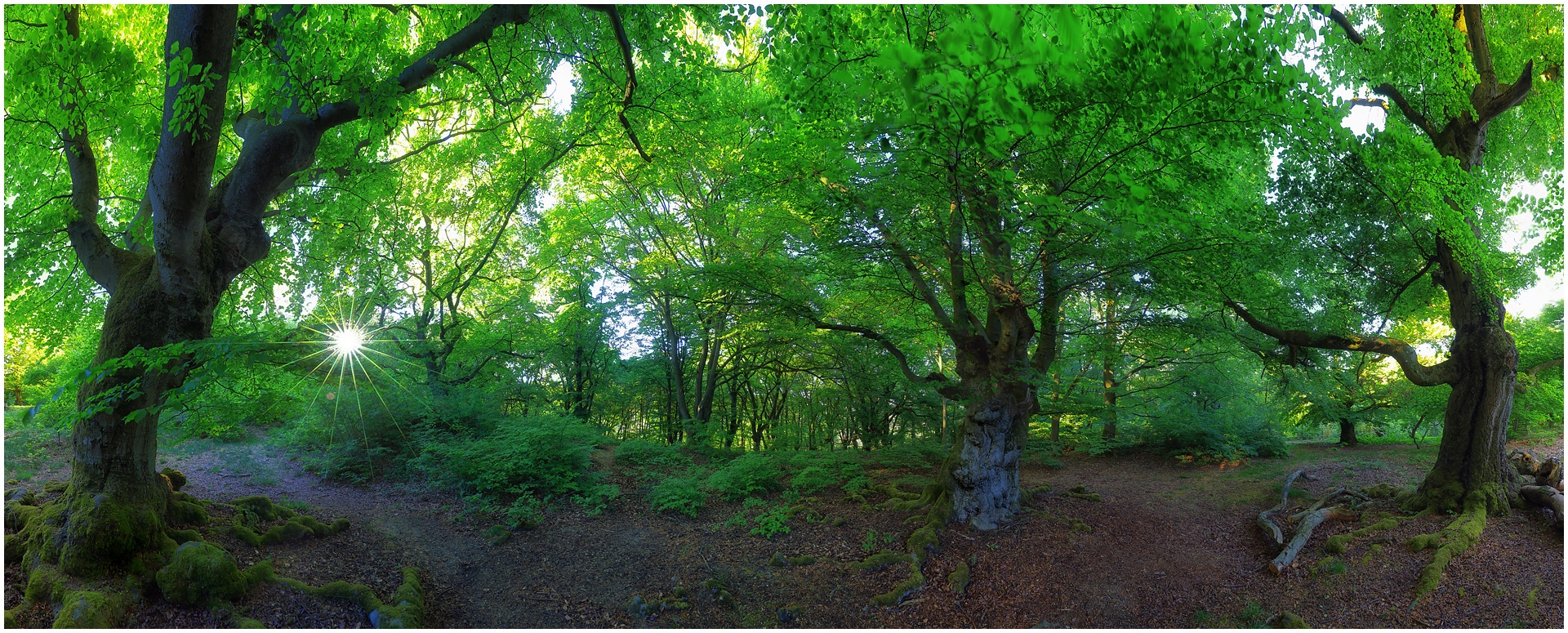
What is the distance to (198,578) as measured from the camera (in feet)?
15.8

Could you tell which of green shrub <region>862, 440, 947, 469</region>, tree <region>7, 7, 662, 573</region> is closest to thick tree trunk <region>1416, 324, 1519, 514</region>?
green shrub <region>862, 440, 947, 469</region>

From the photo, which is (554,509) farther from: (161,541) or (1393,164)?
(1393,164)

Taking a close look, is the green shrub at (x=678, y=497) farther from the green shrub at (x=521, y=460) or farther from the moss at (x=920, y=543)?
the moss at (x=920, y=543)

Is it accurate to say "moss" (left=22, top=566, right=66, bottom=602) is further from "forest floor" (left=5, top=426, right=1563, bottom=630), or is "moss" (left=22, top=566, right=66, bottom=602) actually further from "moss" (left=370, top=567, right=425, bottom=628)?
"moss" (left=370, top=567, right=425, bottom=628)

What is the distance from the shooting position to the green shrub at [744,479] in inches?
380

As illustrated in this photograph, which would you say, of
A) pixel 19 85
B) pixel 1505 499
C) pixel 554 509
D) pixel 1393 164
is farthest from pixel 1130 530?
pixel 19 85

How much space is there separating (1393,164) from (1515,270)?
279cm

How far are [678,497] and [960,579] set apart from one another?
4.27m

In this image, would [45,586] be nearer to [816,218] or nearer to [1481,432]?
[816,218]

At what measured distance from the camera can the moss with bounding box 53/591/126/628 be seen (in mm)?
4254

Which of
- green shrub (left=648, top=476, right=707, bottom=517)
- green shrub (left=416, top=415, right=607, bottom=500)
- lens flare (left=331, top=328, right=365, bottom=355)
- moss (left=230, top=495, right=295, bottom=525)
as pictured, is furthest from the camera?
lens flare (left=331, top=328, right=365, bottom=355)

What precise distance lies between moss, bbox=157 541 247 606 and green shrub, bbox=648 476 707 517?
4.89 metres

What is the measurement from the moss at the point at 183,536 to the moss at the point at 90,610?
0.73 m

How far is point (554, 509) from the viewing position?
8.74 meters
